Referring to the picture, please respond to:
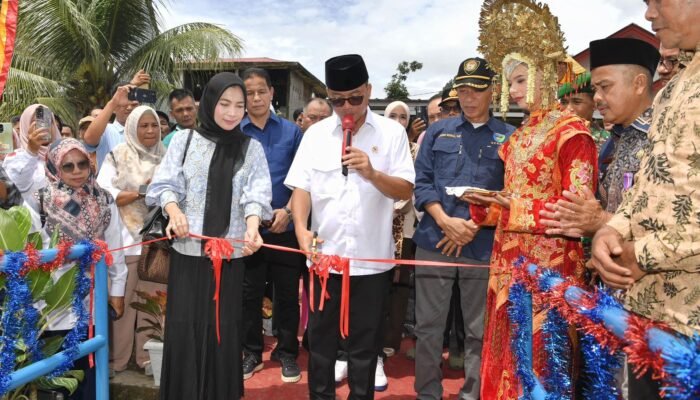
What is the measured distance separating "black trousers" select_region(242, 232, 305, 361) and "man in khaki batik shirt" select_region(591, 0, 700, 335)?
8.68 ft

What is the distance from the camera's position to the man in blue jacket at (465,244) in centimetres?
316

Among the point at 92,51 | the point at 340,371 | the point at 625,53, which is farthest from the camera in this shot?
the point at 92,51

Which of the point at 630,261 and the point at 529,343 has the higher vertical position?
the point at 630,261

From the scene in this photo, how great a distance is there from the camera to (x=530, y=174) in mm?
2580

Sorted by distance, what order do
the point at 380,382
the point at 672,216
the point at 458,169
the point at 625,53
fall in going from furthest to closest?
the point at 380,382
the point at 458,169
the point at 625,53
the point at 672,216

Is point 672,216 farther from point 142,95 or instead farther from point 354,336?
point 142,95

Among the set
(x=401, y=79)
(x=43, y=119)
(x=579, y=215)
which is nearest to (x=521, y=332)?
(x=579, y=215)

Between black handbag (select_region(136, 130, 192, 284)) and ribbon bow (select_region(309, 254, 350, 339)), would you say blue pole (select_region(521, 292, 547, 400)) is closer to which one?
ribbon bow (select_region(309, 254, 350, 339))

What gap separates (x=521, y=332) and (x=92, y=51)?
1144cm

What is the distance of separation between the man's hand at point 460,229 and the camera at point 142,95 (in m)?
2.76

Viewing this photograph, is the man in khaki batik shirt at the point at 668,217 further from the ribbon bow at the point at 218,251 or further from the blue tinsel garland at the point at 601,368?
the ribbon bow at the point at 218,251

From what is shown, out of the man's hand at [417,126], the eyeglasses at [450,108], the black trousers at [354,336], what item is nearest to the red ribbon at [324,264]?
the black trousers at [354,336]

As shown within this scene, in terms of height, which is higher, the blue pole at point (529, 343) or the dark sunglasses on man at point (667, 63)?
the dark sunglasses on man at point (667, 63)

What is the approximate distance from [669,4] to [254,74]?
9.75 feet
